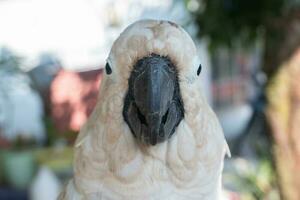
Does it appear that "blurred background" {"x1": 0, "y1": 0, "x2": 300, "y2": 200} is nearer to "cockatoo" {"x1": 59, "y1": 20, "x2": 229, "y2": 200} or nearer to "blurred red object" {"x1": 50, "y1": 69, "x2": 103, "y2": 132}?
"blurred red object" {"x1": 50, "y1": 69, "x2": 103, "y2": 132}

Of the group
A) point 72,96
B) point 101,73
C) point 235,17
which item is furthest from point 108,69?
point 72,96

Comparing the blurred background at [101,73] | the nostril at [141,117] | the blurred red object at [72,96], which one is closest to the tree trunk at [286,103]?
the blurred background at [101,73]

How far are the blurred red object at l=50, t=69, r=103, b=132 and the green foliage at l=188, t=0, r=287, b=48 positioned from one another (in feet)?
5.84

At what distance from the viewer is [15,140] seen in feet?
10.5

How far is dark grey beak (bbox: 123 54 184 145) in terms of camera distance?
674 mm

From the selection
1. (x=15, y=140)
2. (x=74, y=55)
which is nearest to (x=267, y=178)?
(x=15, y=140)

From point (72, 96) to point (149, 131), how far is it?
2724 mm

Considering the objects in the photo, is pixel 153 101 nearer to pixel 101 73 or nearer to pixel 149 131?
pixel 149 131

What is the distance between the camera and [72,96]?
11.1ft

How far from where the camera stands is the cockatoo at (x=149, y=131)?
0.71m

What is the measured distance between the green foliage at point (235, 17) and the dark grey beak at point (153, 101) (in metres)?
0.86

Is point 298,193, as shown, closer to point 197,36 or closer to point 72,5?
point 197,36

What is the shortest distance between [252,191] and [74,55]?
2586 mm

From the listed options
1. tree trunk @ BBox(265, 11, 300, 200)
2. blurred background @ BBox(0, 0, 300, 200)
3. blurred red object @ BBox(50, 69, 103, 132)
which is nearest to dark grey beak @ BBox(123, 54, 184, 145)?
blurred background @ BBox(0, 0, 300, 200)
